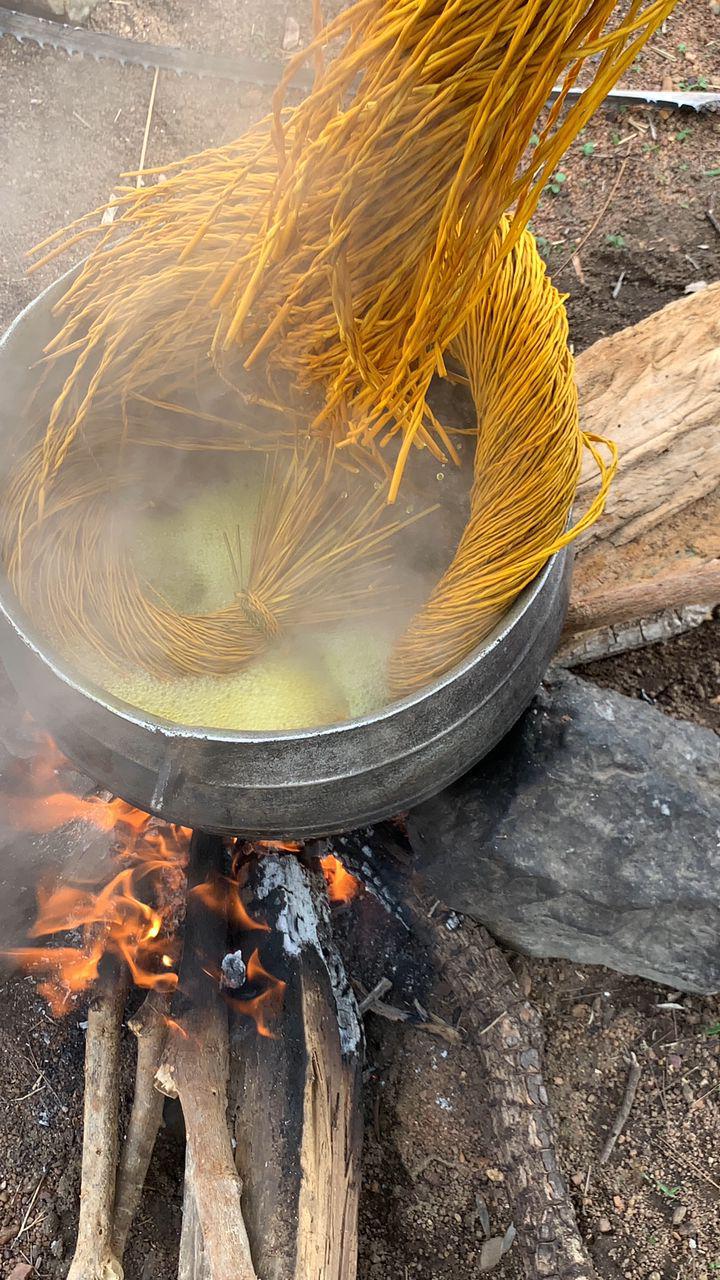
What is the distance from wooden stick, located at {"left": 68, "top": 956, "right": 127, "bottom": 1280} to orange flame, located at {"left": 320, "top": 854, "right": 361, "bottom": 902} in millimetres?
426

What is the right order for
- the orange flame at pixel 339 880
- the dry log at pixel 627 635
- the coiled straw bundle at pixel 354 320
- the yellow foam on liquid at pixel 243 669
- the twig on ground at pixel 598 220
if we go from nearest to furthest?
the coiled straw bundle at pixel 354 320 → the yellow foam on liquid at pixel 243 669 → the orange flame at pixel 339 880 → the dry log at pixel 627 635 → the twig on ground at pixel 598 220

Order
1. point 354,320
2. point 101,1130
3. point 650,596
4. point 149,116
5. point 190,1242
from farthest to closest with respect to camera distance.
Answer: point 149,116, point 650,596, point 101,1130, point 190,1242, point 354,320

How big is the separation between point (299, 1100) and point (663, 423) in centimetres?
145

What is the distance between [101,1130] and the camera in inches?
63.4

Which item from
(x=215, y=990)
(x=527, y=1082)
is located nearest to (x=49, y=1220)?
(x=215, y=990)

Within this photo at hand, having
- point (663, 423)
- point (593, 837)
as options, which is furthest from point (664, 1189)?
Result: point (663, 423)

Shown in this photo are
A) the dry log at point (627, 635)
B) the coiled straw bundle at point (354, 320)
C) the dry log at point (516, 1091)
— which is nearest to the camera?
the coiled straw bundle at point (354, 320)

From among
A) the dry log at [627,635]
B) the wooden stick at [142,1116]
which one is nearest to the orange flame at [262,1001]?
the wooden stick at [142,1116]

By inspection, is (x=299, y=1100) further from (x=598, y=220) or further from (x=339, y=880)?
(x=598, y=220)

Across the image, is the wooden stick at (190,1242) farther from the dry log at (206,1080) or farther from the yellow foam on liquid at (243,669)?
the yellow foam on liquid at (243,669)

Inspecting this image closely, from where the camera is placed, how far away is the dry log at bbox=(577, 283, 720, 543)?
193 centimetres

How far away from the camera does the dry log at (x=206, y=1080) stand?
1.46 meters

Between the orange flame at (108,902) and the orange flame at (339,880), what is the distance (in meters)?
0.28

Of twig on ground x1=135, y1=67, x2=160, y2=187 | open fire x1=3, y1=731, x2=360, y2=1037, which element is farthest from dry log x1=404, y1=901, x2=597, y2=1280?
twig on ground x1=135, y1=67, x2=160, y2=187
